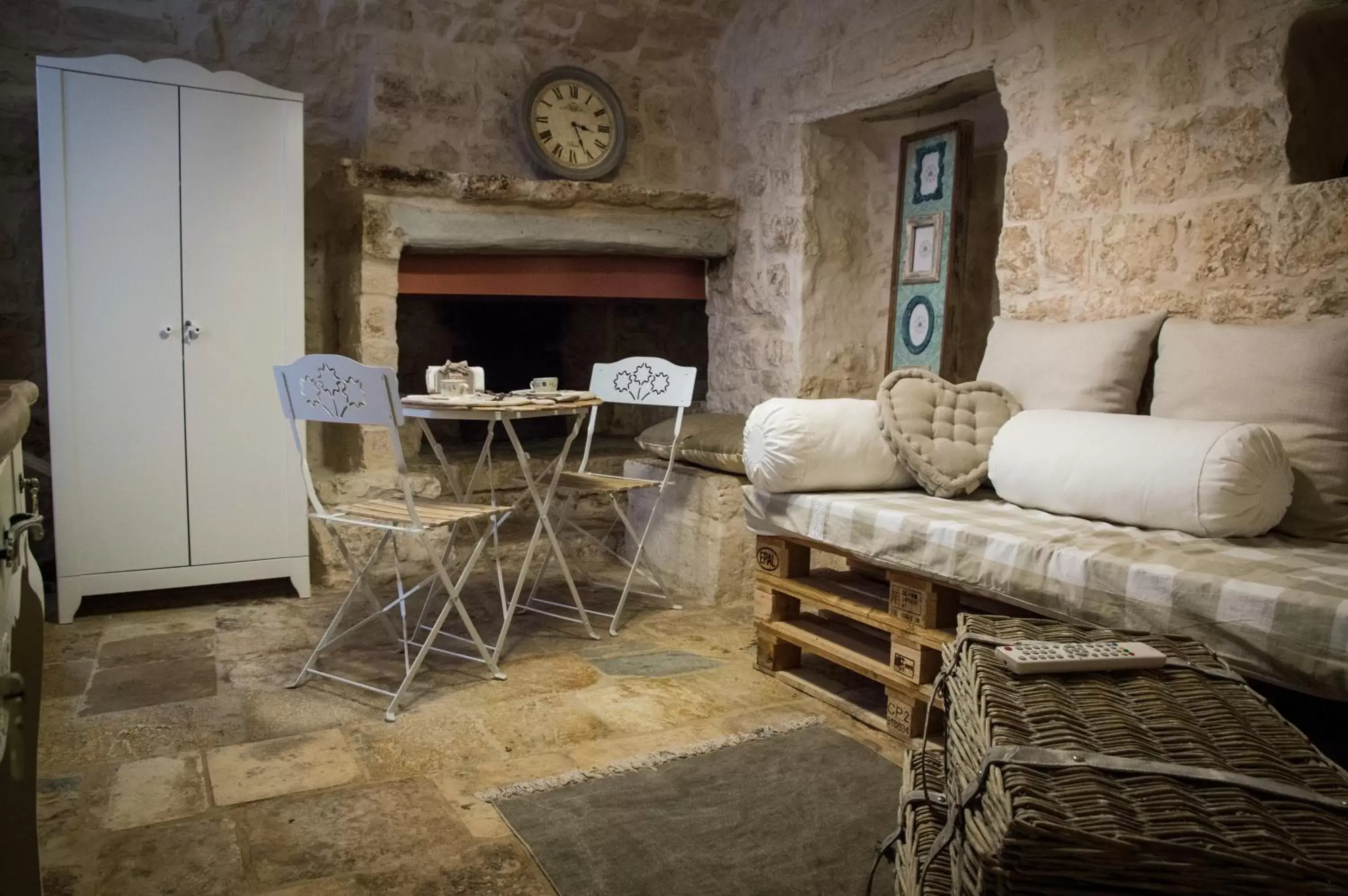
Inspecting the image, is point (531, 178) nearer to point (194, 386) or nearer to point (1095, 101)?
point (194, 386)

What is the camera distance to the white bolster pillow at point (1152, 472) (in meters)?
2.10

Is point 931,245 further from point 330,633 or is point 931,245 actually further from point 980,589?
point 330,633

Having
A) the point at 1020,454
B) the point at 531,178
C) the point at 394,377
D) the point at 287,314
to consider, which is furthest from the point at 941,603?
the point at 531,178

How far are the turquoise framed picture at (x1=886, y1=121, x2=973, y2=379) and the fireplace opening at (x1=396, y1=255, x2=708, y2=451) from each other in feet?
3.44

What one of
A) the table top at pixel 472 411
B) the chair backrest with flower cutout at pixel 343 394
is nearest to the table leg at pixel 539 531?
the table top at pixel 472 411

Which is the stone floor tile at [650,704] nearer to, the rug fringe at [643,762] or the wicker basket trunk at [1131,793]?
the rug fringe at [643,762]

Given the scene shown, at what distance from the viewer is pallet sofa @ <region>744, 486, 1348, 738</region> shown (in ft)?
5.75

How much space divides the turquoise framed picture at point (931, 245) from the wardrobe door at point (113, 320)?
268 centimetres

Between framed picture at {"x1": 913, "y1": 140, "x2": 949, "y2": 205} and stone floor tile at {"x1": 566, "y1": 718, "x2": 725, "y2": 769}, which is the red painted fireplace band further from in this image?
stone floor tile at {"x1": 566, "y1": 718, "x2": 725, "y2": 769}

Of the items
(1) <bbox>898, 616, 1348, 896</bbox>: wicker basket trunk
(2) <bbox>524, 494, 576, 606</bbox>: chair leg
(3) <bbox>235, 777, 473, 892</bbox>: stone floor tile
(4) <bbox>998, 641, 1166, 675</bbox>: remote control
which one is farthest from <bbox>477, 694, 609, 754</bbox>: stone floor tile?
(4) <bbox>998, 641, 1166, 675</bbox>: remote control

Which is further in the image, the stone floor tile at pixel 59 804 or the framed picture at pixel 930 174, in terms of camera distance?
the framed picture at pixel 930 174

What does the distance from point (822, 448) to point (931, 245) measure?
150cm

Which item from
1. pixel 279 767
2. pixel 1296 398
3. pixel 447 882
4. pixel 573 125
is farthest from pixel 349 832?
pixel 573 125

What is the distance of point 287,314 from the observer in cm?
361
